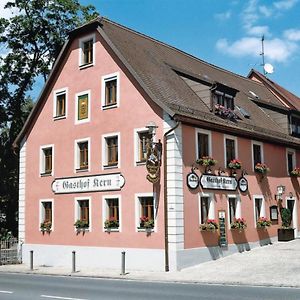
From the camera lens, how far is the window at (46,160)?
27.3 m

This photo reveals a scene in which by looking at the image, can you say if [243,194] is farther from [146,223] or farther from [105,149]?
[105,149]

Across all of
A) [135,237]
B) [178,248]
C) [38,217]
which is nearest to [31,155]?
[38,217]

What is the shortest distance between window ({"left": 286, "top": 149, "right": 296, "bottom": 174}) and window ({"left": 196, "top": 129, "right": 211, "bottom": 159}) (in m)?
8.21

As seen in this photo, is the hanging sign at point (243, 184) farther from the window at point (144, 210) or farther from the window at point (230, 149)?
the window at point (144, 210)

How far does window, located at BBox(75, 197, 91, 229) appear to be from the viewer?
24.8 meters

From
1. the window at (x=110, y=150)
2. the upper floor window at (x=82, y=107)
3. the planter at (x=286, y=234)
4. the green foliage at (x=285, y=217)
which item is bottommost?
the planter at (x=286, y=234)

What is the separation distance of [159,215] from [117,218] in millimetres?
2590

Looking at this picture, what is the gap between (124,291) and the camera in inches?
586

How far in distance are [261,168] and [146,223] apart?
7811mm

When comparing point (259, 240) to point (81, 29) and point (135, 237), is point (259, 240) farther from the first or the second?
point (81, 29)

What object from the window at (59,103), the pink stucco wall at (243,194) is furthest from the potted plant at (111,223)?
the window at (59,103)

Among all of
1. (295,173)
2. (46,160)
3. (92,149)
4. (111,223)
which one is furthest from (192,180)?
(295,173)

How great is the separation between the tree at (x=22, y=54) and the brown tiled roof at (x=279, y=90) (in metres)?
13.1

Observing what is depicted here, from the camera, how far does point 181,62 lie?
30.0 meters
